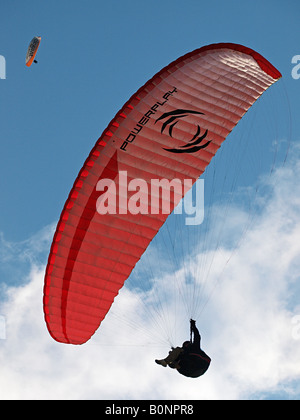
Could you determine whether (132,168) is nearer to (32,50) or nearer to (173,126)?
(173,126)

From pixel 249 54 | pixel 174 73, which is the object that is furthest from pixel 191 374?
pixel 249 54

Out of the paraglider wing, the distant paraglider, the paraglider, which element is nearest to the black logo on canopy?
the paraglider wing

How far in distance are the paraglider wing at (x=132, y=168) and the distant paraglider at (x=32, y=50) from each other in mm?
10015

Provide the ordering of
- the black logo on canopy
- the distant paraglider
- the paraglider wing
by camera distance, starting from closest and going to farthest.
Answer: the paraglider wing, the black logo on canopy, the distant paraglider

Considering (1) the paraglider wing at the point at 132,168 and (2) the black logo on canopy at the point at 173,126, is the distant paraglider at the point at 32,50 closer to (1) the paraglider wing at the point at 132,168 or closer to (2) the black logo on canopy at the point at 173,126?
(1) the paraglider wing at the point at 132,168

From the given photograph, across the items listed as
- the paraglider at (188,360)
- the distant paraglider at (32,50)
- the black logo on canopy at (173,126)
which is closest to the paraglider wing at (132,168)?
the black logo on canopy at (173,126)

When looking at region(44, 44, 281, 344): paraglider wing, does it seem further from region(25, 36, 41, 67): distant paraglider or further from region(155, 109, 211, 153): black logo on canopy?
region(25, 36, 41, 67): distant paraglider

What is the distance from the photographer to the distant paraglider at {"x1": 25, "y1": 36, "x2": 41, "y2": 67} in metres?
24.2

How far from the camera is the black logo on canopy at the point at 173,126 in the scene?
15.3m

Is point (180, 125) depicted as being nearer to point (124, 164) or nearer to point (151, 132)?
point (151, 132)

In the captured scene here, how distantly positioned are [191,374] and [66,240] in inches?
187

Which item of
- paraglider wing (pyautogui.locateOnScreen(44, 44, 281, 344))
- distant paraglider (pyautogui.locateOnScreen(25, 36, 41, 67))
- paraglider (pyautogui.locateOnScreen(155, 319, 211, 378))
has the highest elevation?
distant paraglider (pyautogui.locateOnScreen(25, 36, 41, 67))

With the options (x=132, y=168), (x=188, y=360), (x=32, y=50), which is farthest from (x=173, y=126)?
(x=32, y=50)

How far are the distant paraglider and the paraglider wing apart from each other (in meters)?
10.0
